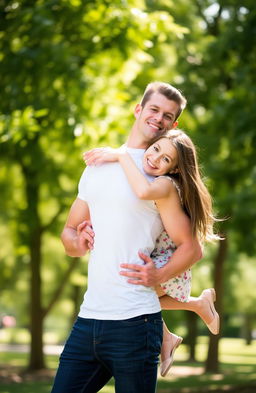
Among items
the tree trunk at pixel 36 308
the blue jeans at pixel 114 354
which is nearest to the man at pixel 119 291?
the blue jeans at pixel 114 354

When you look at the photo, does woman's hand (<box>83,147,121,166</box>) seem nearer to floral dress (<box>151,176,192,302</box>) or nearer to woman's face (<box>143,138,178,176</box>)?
woman's face (<box>143,138,178,176</box>)

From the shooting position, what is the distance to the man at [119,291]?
3381mm

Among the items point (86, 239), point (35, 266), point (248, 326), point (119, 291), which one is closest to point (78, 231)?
point (86, 239)

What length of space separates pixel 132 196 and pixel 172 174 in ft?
0.88

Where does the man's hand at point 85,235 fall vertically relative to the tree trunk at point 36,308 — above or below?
above

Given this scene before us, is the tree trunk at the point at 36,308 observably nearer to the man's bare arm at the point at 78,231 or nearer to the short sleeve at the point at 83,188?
the man's bare arm at the point at 78,231

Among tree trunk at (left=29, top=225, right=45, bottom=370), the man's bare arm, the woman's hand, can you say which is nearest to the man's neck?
the woman's hand

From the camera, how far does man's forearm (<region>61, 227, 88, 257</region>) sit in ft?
12.3

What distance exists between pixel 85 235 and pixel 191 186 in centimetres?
57

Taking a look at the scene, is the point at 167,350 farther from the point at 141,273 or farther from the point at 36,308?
the point at 36,308

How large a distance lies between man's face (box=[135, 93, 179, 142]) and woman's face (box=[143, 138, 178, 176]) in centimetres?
14

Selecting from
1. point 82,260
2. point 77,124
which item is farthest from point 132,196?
point 82,260

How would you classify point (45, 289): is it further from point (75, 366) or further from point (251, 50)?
point (75, 366)

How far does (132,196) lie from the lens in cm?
350
